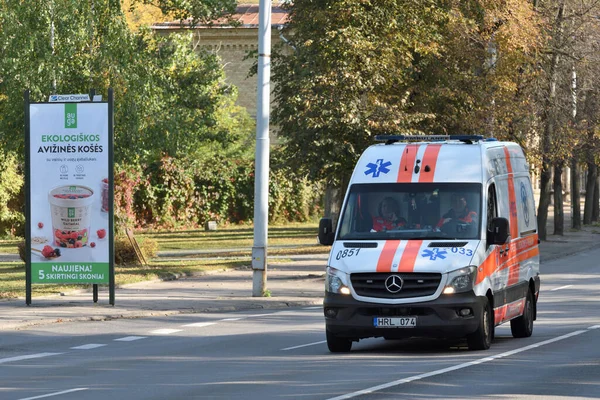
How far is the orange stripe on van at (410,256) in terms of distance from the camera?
46.0 ft

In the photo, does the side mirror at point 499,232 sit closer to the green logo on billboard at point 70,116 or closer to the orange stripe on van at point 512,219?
the orange stripe on van at point 512,219

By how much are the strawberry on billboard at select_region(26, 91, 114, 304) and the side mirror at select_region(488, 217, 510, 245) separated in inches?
327

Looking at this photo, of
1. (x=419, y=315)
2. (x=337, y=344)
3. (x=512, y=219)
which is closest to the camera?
(x=419, y=315)

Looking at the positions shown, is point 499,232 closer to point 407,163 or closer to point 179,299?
point 407,163

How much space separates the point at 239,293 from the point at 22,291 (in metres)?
4.23

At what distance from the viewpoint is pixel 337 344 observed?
48.9ft

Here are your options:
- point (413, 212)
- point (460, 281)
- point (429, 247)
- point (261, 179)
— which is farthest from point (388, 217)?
point (261, 179)

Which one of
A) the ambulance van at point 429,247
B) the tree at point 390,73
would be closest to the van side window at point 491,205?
the ambulance van at point 429,247

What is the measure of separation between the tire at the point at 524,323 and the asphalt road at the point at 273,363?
178 millimetres

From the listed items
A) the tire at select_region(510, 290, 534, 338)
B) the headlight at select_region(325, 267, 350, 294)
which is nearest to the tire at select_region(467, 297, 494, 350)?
the headlight at select_region(325, 267, 350, 294)

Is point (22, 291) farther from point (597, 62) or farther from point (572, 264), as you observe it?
point (597, 62)

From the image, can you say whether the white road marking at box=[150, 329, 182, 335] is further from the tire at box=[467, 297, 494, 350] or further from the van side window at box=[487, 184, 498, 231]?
the van side window at box=[487, 184, 498, 231]

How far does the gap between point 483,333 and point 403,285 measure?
4.09ft

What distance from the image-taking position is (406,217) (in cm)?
1516
